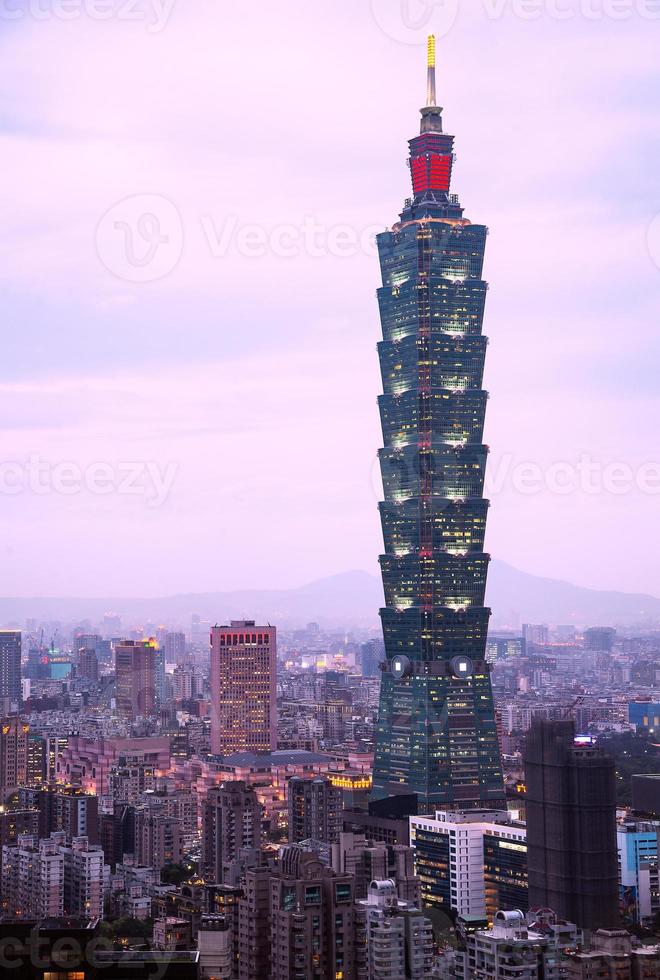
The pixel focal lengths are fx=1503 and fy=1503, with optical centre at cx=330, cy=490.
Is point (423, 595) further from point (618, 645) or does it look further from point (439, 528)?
point (618, 645)

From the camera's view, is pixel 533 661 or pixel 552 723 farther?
pixel 533 661

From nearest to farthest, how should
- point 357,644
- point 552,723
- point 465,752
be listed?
point 552,723 < point 465,752 < point 357,644

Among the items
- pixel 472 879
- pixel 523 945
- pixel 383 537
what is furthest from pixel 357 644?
→ pixel 523 945

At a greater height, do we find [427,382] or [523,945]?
[427,382]

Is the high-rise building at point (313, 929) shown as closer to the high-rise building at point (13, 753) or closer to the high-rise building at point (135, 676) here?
the high-rise building at point (13, 753)

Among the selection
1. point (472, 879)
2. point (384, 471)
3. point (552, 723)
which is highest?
point (384, 471)

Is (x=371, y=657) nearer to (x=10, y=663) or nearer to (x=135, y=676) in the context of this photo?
(x=135, y=676)
